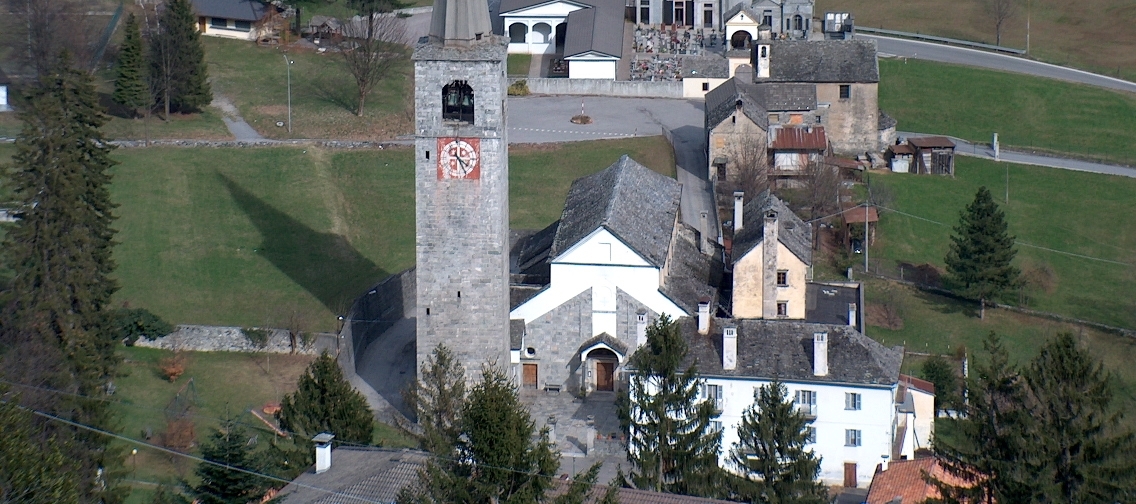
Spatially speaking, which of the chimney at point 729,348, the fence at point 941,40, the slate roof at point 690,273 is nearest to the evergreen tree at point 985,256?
the slate roof at point 690,273

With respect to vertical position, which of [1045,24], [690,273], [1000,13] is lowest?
[690,273]

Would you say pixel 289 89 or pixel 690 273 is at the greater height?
pixel 289 89

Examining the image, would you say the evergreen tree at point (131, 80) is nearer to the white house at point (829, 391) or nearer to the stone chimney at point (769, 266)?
the stone chimney at point (769, 266)

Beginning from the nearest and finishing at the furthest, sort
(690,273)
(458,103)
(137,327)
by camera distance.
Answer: (458,103) → (137,327) → (690,273)

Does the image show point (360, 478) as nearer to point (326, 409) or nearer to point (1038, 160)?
point (326, 409)

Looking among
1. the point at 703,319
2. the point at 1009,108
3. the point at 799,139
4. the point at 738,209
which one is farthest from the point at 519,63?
the point at 703,319

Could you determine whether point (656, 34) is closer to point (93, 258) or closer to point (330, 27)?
point (330, 27)
